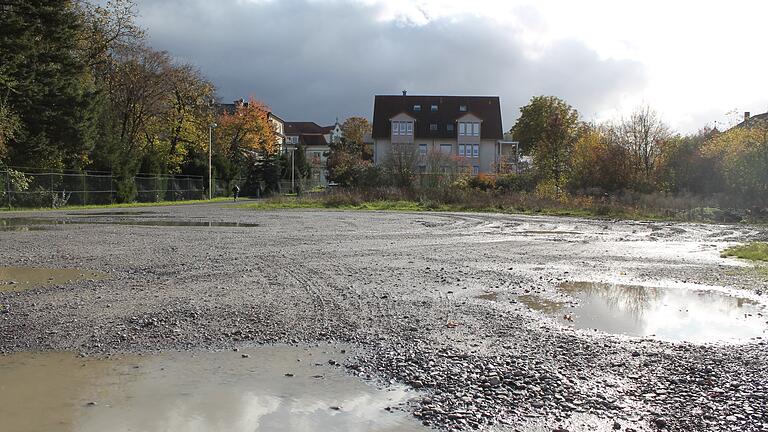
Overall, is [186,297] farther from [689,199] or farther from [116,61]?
[116,61]

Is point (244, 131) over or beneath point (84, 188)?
over

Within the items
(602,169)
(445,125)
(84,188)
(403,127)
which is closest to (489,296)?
(602,169)

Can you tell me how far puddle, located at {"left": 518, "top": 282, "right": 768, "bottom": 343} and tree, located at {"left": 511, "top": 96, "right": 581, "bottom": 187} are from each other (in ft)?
126

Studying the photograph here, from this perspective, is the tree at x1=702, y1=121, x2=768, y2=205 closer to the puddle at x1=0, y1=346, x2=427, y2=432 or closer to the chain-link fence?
the puddle at x1=0, y1=346, x2=427, y2=432

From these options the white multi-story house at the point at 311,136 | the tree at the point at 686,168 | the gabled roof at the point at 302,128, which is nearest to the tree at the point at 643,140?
the tree at the point at 686,168

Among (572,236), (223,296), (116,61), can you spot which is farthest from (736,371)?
(116,61)

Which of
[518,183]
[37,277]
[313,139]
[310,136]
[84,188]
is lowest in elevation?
[37,277]

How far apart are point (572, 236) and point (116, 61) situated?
1554 inches

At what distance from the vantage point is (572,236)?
68.8 ft

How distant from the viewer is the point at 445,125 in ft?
269

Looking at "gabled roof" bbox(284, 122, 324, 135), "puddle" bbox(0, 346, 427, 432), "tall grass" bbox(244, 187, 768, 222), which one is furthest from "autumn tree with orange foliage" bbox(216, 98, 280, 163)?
"gabled roof" bbox(284, 122, 324, 135)

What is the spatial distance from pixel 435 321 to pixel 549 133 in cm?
5728

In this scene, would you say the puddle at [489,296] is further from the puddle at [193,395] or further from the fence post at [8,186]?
the fence post at [8,186]

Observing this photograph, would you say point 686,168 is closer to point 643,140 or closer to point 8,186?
point 643,140
